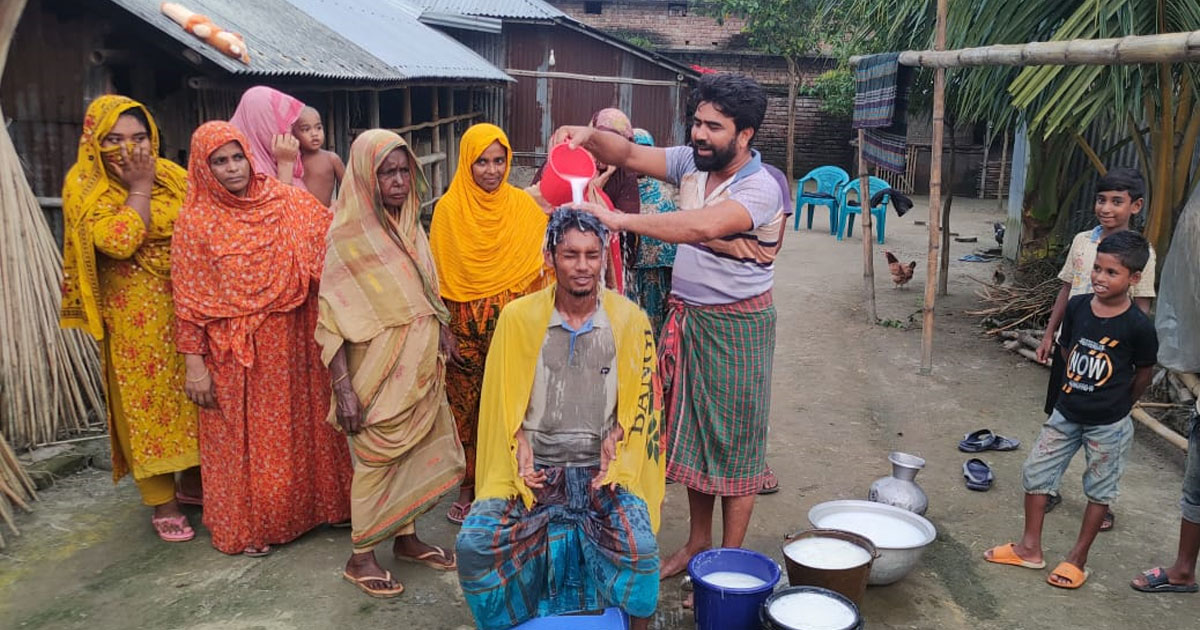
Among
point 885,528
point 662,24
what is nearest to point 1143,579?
point 885,528

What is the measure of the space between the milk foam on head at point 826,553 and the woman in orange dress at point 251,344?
1.93 metres

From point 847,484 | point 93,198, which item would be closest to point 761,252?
point 847,484

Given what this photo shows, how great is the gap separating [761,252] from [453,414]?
155 cm

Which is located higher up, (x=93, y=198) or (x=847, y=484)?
(x=93, y=198)

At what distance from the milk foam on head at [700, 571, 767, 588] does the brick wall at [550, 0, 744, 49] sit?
19.0m

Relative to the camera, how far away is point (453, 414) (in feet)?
12.6

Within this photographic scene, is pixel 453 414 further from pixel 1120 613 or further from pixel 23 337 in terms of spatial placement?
pixel 1120 613

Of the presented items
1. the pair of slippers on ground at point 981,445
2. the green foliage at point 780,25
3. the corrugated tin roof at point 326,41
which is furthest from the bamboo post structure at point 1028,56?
the green foliage at point 780,25

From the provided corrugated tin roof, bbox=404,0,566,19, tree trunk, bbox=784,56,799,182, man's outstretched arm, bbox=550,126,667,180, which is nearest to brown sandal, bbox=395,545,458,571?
man's outstretched arm, bbox=550,126,667,180

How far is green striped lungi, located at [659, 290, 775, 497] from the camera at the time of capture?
3193 millimetres

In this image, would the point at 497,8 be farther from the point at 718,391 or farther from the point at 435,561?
the point at 718,391

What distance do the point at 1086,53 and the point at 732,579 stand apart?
319cm

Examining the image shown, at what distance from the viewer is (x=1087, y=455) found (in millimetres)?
3486

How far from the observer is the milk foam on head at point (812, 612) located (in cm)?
273
